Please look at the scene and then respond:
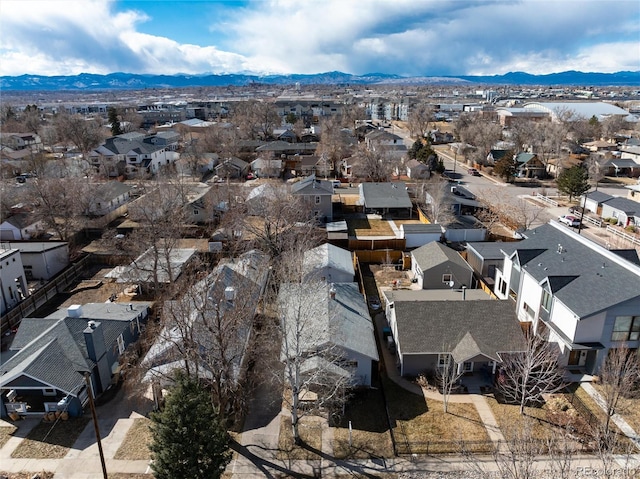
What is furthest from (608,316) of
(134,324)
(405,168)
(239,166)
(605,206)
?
(239,166)

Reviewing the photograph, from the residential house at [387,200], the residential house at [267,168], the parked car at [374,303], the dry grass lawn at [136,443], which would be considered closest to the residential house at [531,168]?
the residential house at [387,200]

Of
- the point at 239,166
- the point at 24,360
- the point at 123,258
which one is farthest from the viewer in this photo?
the point at 239,166

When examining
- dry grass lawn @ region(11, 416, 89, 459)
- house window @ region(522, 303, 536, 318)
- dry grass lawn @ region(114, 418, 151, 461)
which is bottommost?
dry grass lawn @ region(11, 416, 89, 459)

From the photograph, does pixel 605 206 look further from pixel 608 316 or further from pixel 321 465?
pixel 321 465

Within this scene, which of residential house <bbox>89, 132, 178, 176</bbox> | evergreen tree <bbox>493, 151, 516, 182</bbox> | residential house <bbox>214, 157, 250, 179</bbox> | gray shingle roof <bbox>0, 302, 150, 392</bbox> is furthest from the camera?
residential house <bbox>89, 132, 178, 176</bbox>

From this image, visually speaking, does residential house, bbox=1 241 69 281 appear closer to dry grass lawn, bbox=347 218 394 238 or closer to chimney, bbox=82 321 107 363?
chimney, bbox=82 321 107 363

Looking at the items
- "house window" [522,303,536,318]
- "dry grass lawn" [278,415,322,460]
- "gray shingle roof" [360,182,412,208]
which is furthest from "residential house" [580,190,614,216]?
"dry grass lawn" [278,415,322,460]
